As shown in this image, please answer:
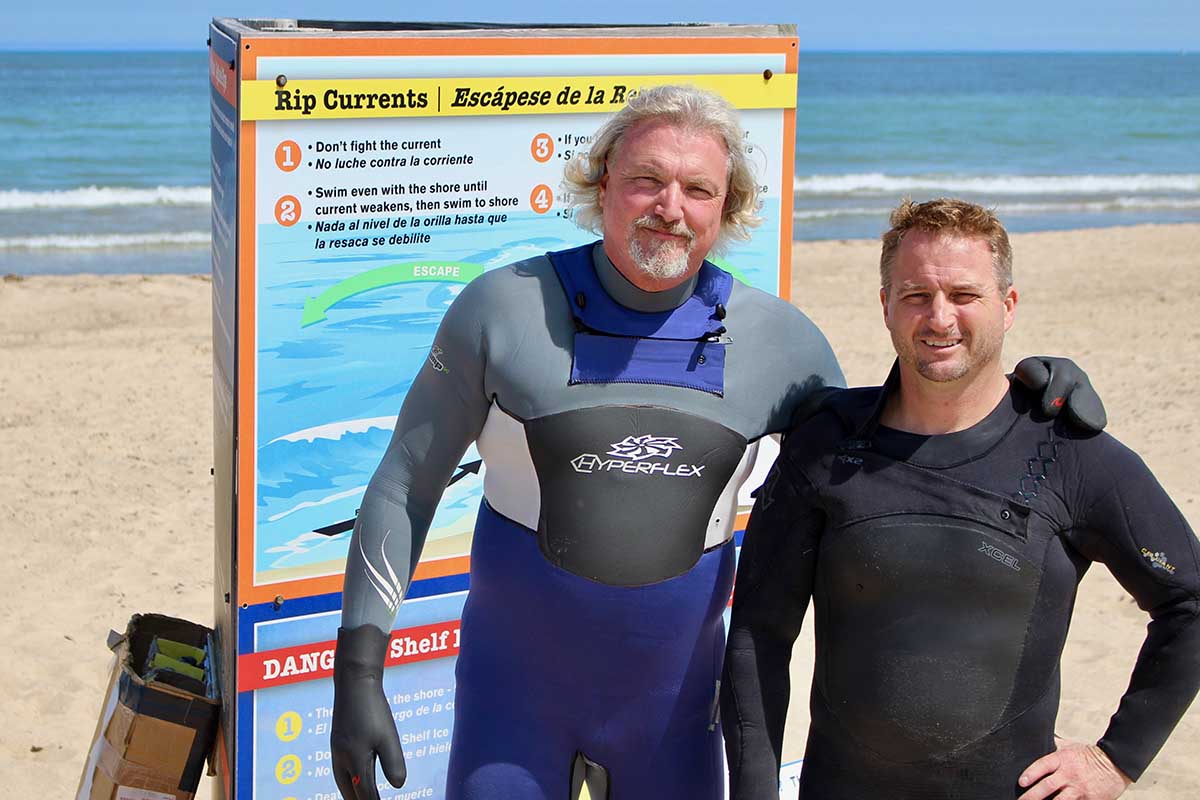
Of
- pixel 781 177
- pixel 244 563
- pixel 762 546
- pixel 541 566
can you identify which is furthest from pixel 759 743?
pixel 781 177

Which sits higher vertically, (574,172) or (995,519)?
(574,172)

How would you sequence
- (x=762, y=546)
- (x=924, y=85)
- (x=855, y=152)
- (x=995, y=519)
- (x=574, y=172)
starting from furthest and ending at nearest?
(x=924, y=85) → (x=855, y=152) → (x=574, y=172) → (x=762, y=546) → (x=995, y=519)

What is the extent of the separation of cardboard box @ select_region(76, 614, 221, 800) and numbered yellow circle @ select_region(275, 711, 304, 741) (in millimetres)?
268

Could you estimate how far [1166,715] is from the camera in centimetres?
230

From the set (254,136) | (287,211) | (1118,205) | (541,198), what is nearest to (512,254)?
(541,198)

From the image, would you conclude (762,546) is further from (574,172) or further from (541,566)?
(574,172)

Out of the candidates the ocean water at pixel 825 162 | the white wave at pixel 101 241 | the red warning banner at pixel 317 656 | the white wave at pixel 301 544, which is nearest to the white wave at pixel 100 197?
the ocean water at pixel 825 162

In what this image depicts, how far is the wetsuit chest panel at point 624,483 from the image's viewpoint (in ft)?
8.52

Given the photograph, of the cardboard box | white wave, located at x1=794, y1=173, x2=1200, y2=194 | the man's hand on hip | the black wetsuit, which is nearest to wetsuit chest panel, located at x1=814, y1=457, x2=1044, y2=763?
the black wetsuit

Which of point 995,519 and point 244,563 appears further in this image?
point 244,563

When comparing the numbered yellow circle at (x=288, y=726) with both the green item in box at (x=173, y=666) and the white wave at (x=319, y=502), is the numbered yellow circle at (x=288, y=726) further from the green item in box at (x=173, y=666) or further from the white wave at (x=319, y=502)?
the white wave at (x=319, y=502)

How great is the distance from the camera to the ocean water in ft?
54.5

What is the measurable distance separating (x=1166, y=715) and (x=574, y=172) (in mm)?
1517

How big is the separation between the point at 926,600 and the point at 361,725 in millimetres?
1074
